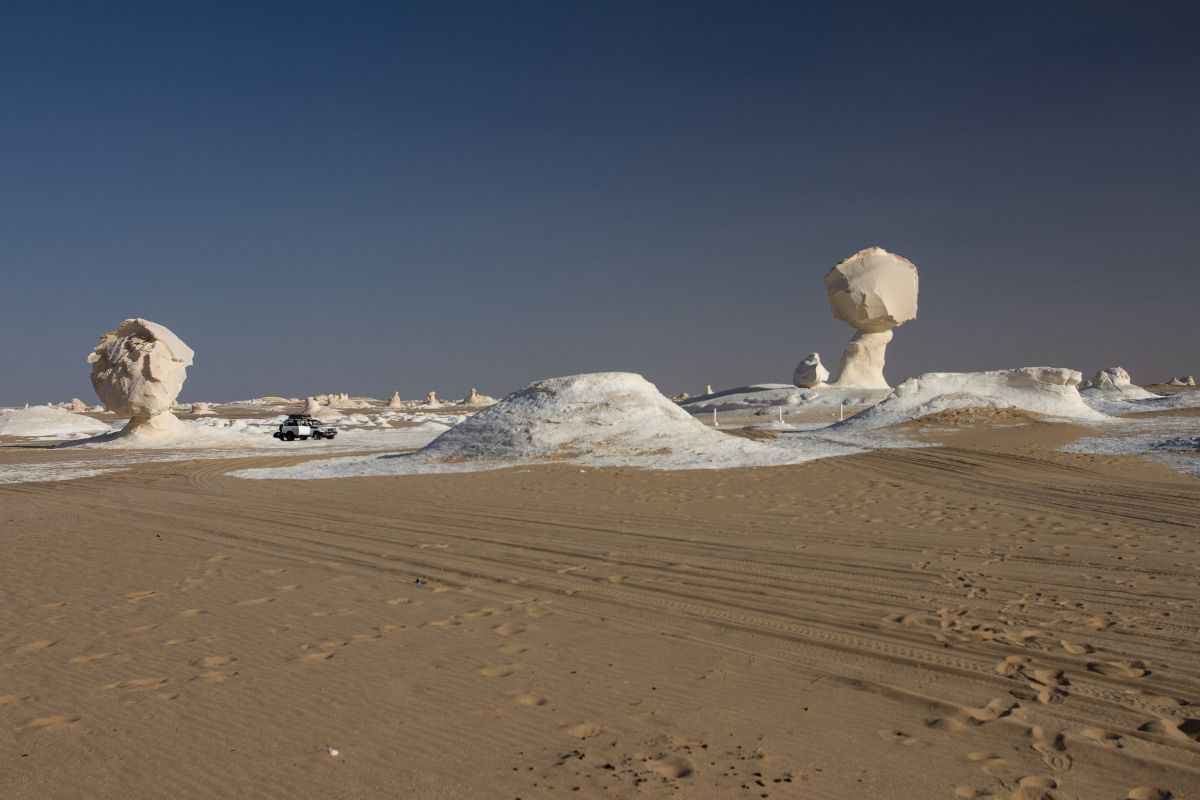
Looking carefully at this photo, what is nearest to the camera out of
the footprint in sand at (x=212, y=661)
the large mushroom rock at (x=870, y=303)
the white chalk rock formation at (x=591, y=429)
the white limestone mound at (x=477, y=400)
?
the footprint in sand at (x=212, y=661)

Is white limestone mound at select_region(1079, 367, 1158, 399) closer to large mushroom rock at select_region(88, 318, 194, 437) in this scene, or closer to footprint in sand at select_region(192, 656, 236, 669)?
large mushroom rock at select_region(88, 318, 194, 437)

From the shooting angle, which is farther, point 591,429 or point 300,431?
point 300,431

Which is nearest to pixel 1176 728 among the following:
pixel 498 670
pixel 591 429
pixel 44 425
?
pixel 498 670

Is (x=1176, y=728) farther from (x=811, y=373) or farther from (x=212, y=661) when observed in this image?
(x=811, y=373)

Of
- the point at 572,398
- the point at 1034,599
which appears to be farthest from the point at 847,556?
the point at 572,398

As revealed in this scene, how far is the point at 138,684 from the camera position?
149 inches

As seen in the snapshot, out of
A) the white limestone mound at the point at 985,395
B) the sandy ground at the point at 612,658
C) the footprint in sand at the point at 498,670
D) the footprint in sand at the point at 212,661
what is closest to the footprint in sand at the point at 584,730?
the sandy ground at the point at 612,658

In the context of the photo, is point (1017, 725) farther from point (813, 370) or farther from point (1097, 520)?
point (813, 370)

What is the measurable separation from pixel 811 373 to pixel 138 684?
1382 inches

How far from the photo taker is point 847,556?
6.48 metres

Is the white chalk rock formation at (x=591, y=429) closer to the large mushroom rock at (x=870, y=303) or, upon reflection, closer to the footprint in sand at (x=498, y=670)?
the footprint in sand at (x=498, y=670)

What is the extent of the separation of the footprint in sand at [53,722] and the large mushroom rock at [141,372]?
22.6 meters

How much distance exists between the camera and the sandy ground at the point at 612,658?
2891mm

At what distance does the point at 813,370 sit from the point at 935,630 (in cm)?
3333
